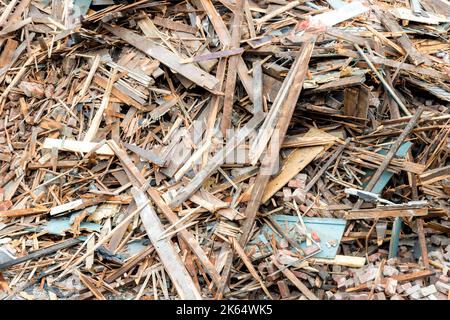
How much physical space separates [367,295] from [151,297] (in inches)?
79.4

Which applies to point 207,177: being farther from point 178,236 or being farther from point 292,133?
point 292,133

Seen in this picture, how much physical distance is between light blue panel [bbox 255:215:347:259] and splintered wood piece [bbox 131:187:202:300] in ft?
2.88

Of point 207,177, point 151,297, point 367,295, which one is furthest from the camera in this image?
point 207,177

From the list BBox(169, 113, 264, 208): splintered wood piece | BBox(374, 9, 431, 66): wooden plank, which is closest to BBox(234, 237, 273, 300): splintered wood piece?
BBox(169, 113, 264, 208): splintered wood piece

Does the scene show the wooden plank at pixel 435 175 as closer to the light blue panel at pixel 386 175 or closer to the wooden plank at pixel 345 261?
the light blue panel at pixel 386 175

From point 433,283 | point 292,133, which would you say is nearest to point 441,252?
point 433,283

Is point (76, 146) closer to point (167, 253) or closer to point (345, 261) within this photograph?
point (167, 253)

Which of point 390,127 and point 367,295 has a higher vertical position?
point 390,127

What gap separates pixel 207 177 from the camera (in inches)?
220

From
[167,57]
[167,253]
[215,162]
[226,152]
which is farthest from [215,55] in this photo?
[167,253]

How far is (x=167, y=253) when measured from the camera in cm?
522

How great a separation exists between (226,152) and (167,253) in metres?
1.26

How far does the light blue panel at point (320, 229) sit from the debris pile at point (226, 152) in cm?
2

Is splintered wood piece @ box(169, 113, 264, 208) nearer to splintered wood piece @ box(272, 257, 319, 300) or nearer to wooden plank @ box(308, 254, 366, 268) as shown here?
splintered wood piece @ box(272, 257, 319, 300)
